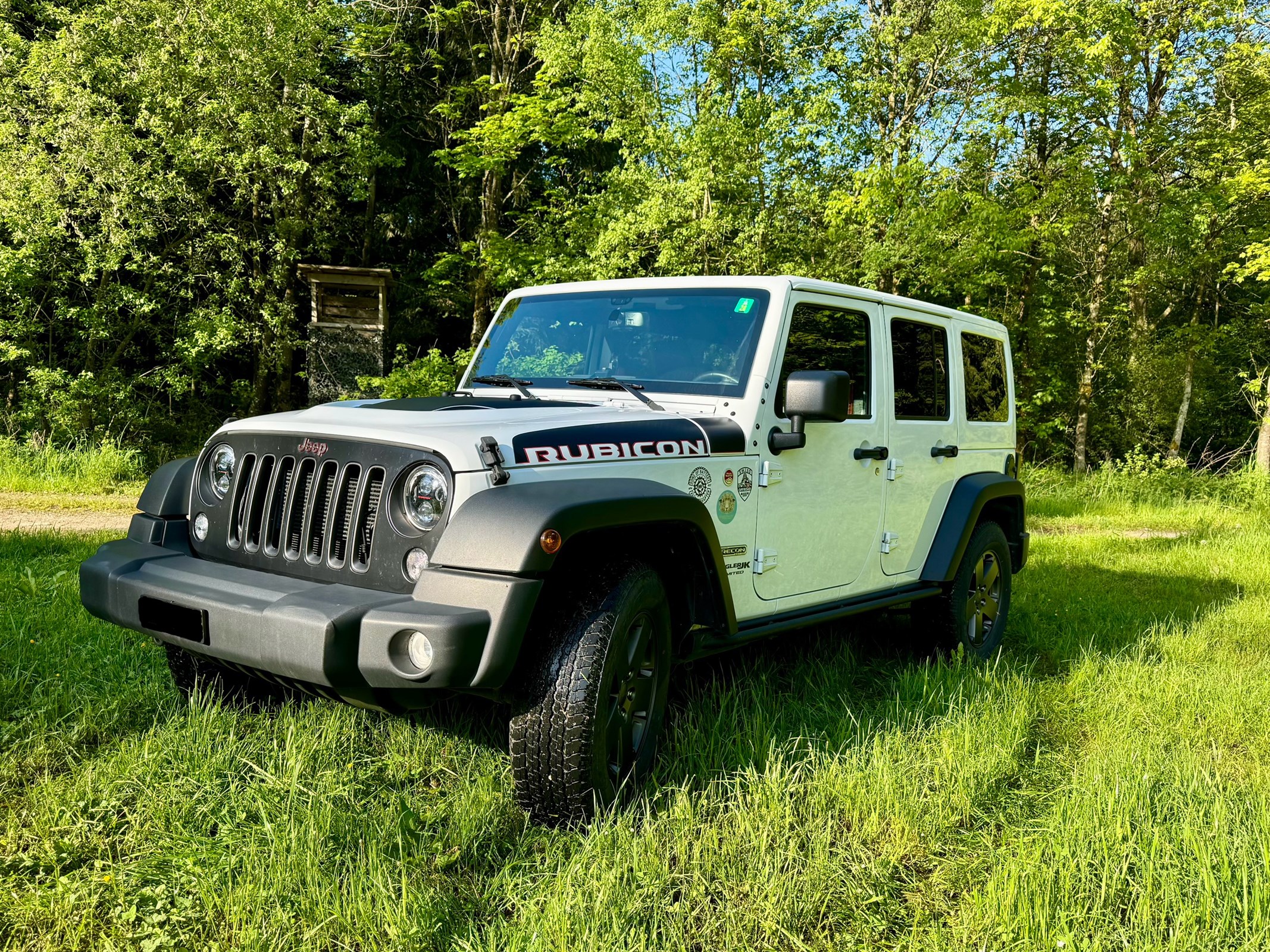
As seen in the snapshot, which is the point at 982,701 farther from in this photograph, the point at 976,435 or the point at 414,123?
the point at 414,123

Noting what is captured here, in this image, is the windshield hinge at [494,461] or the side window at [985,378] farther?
the side window at [985,378]

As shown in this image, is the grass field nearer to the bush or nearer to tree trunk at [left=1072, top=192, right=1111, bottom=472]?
the bush

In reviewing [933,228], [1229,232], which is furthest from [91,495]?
[1229,232]

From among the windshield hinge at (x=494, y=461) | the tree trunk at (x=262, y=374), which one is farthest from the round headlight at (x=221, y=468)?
the tree trunk at (x=262, y=374)

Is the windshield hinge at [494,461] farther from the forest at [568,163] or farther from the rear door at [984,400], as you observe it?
the forest at [568,163]

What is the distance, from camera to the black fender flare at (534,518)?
105 inches

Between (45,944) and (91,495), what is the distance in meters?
9.53

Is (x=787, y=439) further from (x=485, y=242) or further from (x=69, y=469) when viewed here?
(x=485, y=242)

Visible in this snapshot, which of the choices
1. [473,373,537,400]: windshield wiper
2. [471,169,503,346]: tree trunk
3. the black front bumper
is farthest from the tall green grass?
the black front bumper

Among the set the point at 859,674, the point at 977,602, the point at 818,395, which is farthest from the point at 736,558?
the point at 977,602

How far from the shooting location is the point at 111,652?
445 centimetres

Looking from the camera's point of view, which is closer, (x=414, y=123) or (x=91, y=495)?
(x=91, y=495)

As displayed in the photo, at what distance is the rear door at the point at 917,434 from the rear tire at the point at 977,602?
291 mm

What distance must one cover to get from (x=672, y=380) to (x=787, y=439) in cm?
51
